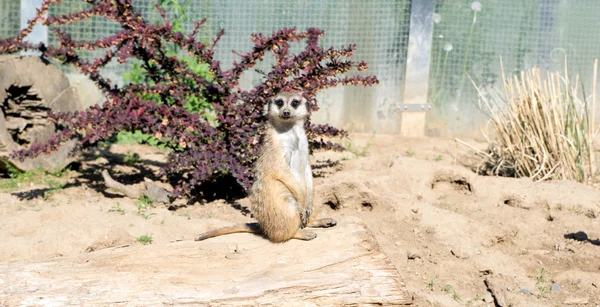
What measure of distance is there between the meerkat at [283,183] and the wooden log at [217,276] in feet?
0.40

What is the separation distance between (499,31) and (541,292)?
4.70 m

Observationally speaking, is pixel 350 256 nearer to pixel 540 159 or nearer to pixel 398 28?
pixel 540 159

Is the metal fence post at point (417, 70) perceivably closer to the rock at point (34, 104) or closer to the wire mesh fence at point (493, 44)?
the wire mesh fence at point (493, 44)

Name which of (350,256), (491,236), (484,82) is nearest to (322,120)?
(484,82)

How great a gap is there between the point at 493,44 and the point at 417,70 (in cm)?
101

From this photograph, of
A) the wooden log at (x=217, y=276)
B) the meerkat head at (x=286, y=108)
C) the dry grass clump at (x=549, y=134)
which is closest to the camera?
the wooden log at (x=217, y=276)

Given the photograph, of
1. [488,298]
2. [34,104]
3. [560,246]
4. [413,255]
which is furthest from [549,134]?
[34,104]

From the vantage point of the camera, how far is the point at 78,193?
5598 millimetres

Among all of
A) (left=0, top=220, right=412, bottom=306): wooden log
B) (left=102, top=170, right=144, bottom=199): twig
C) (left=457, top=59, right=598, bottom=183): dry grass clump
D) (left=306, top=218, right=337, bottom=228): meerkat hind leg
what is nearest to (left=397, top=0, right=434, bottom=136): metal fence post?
(left=457, top=59, right=598, bottom=183): dry grass clump

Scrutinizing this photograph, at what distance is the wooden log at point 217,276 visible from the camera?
2.96 metres

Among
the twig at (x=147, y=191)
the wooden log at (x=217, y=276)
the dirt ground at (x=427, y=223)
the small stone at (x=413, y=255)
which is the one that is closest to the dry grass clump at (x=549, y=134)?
the dirt ground at (x=427, y=223)

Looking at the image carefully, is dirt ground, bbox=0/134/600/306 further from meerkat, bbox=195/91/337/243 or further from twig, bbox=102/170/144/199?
meerkat, bbox=195/91/337/243

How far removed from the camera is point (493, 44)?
8.05 meters

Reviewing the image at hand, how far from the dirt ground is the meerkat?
848mm
